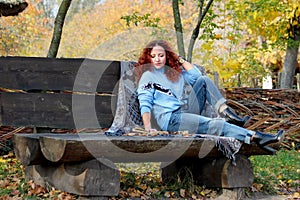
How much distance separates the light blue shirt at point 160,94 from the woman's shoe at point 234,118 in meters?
0.45

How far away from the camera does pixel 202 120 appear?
4.52 meters

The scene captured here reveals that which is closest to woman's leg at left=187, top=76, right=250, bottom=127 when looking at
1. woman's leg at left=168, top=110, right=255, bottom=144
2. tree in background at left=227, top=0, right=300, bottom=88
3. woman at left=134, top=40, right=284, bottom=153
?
woman at left=134, top=40, right=284, bottom=153

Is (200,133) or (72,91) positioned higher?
(72,91)

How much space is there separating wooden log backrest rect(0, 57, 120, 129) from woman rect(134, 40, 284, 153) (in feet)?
1.79

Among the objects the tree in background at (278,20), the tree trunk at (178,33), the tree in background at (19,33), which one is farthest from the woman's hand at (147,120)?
the tree in background at (19,33)

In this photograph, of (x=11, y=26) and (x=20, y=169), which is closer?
(x=20, y=169)

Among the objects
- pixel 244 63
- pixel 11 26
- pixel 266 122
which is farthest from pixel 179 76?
pixel 11 26

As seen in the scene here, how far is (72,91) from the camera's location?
540 centimetres

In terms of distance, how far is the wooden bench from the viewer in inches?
146

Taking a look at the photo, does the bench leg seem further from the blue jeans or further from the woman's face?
the woman's face

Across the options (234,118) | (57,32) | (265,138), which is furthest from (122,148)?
(57,32)

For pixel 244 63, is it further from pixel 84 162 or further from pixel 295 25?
pixel 84 162

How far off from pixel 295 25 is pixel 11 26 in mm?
11095

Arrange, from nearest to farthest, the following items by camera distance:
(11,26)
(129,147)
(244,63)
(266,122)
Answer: (129,147)
(266,122)
(244,63)
(11,26)
